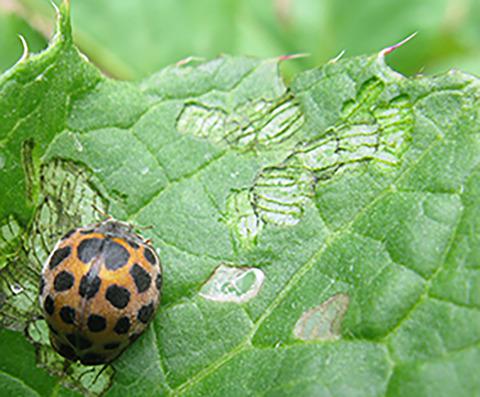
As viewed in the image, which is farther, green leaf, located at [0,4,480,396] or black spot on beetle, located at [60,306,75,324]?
black spot on beetle, located at [60,306,75,324]

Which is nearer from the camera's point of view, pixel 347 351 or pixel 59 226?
pixel 347 351

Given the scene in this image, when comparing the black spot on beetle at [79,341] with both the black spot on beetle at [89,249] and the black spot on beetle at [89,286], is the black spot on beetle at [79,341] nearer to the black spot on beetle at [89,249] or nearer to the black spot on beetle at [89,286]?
the black spot on beetle at [89,286]

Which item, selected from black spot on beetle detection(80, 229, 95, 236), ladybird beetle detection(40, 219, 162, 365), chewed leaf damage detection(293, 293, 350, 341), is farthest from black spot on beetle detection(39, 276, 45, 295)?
chewed leaf damage detection(293, 293, 350, 341)

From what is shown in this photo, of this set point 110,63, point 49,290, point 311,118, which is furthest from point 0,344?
point 110,63

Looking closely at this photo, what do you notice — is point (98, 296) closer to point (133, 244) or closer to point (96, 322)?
point (96, 322)

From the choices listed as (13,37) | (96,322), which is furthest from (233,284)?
(13,37)

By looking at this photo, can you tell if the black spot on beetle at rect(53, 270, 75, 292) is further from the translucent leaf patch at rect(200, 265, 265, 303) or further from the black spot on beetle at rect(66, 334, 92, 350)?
the translucent leaf patch at rect(200, 265, 265, 303)

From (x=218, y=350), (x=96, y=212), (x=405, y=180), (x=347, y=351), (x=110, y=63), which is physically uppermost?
(x=110, y=63)

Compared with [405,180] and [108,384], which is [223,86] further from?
[108,384]
